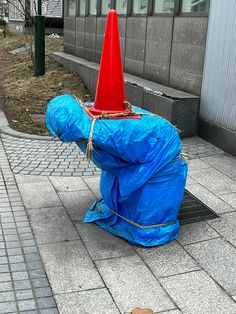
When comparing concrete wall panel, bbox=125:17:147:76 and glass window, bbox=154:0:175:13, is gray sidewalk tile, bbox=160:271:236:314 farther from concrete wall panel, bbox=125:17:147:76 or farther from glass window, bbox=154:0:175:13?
concrete wall panel, bbox=125:17:147:76

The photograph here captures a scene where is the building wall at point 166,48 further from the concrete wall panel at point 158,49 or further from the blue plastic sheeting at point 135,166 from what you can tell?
the blue plastic sheeting at point 135,166

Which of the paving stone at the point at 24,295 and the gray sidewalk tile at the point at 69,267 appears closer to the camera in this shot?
the paving stone at the point at 24,295

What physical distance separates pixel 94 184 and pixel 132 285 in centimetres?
217

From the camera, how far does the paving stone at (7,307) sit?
3207mm

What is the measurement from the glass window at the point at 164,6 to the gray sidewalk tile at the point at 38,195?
15.3 feet

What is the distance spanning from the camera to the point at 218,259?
3.92 m

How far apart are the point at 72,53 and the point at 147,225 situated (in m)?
11.9

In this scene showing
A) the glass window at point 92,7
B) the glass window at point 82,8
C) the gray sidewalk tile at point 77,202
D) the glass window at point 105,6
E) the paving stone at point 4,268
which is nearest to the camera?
the paving stone at point 4,268

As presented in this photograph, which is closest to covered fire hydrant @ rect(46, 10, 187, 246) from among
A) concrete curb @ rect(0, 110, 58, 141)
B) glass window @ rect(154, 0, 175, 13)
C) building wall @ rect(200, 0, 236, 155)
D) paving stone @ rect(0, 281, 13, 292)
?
paving stone @ rect(0, 281, 13, 292)

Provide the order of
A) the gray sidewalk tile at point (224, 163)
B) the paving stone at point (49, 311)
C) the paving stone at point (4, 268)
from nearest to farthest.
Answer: the paving stone at point (49, 311) < the paving stone at point (4, 268) < the gray sidewalk tile at point (224, 163)

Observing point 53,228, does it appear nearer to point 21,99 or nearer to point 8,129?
point 8,129

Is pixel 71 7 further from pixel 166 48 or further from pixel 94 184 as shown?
pixel 94 184

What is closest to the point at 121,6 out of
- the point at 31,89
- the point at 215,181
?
the point at 31,89

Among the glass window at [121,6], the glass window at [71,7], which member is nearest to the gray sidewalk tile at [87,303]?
the glass window at [121,6]
